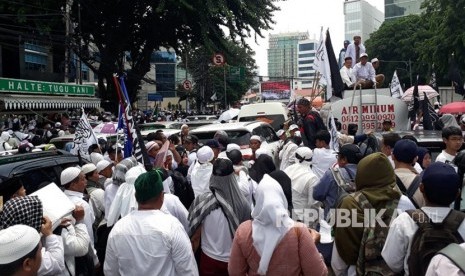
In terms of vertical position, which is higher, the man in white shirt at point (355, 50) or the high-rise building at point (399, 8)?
the high-rise building at point (399, 8)

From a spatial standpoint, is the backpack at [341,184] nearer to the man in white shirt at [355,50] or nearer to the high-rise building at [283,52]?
the man in white shirt at [355,50]

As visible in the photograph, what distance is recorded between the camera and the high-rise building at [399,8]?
105375 mm

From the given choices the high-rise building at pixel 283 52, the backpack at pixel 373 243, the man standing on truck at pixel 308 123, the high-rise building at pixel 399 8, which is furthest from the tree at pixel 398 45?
the high-rise building at pixel 283 52

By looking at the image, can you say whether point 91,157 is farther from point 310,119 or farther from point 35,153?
point 310,119

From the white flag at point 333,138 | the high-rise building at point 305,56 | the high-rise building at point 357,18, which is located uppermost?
the high-rise building at point 357,18

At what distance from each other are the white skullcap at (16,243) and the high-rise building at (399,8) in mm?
111128

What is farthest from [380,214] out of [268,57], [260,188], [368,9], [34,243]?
[268,57]

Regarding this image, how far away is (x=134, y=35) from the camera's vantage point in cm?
2638

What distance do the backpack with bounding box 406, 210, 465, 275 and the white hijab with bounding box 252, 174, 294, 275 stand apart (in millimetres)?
765

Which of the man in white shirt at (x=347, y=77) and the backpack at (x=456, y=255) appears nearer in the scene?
the backpack at (x=456, y=255)

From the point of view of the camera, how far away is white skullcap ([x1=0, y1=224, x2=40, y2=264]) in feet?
8.28

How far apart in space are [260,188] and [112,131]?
1015 cm

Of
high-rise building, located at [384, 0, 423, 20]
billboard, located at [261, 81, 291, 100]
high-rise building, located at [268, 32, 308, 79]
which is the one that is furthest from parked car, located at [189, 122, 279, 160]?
high-rise building, located at [268, 32, 308, 79]

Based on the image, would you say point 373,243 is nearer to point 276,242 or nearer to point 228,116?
point 276,242
